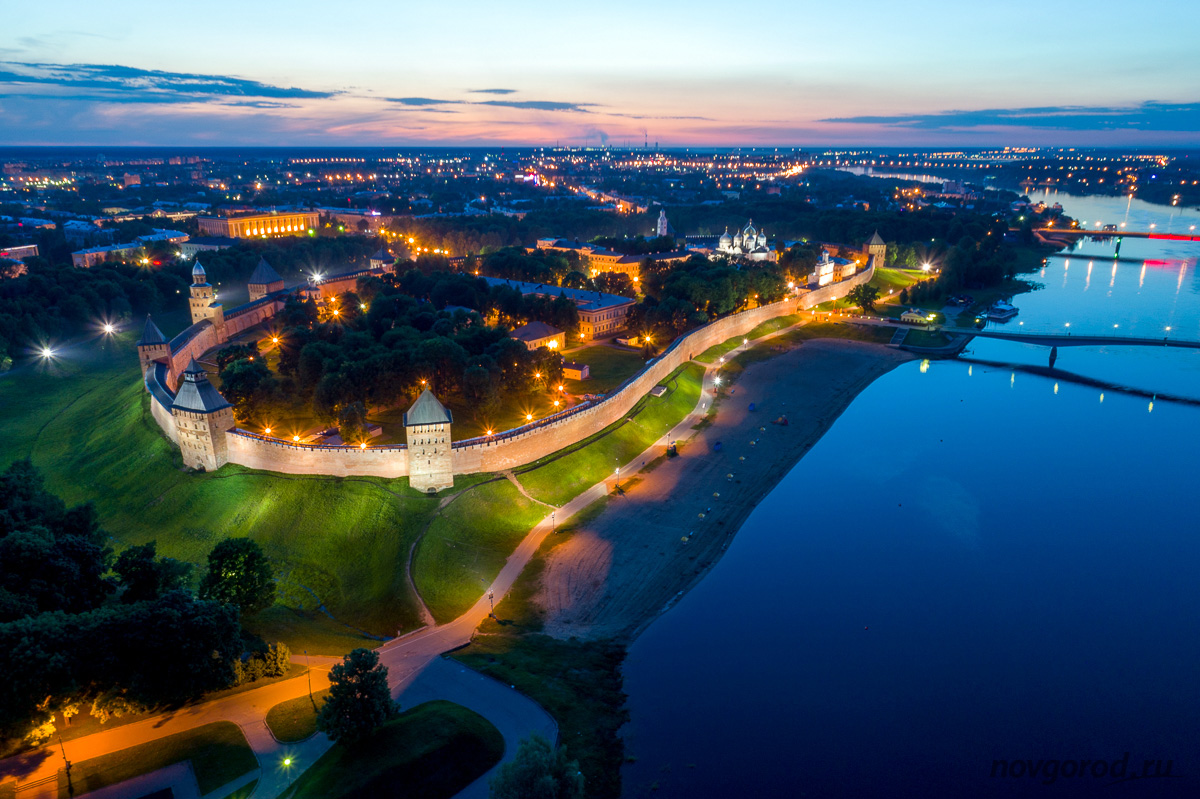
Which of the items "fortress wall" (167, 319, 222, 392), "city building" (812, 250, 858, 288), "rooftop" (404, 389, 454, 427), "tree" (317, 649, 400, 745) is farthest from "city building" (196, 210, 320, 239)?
"tree" (317, 649, 400, 745)

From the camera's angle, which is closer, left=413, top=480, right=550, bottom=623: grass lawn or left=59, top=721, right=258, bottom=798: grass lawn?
left=59, top=721, right=258, bottom=798: grass lawn

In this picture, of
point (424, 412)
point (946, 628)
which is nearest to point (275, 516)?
point (424, 412)

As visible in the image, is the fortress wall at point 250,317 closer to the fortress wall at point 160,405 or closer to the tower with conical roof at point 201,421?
the fortress wall at point 160,405

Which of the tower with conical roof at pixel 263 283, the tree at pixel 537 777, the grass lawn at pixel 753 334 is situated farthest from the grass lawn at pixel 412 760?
the tower with conical roof at pixel 263 283

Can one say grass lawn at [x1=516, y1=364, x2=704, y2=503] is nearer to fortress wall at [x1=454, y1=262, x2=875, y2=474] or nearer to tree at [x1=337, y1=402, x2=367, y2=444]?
fortress wall at [x1=454, y1=262, x2=875, y2=474]

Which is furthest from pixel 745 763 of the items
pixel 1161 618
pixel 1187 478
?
pixel 1187 478

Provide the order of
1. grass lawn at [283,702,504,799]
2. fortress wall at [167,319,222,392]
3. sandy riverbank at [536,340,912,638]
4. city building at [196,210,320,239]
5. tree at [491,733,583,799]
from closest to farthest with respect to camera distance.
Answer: tree at [491,733,583,799] < grass lawn at [283,702,504,799] < sandy riverbank at [536,340,912,638] < fortress wall at [167,319,222,392] < city building at [196,210,320,239]

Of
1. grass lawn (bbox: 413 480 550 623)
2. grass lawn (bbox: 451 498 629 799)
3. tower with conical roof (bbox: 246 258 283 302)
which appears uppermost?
tower with conical roof (bbox: 246 258 283 302)
